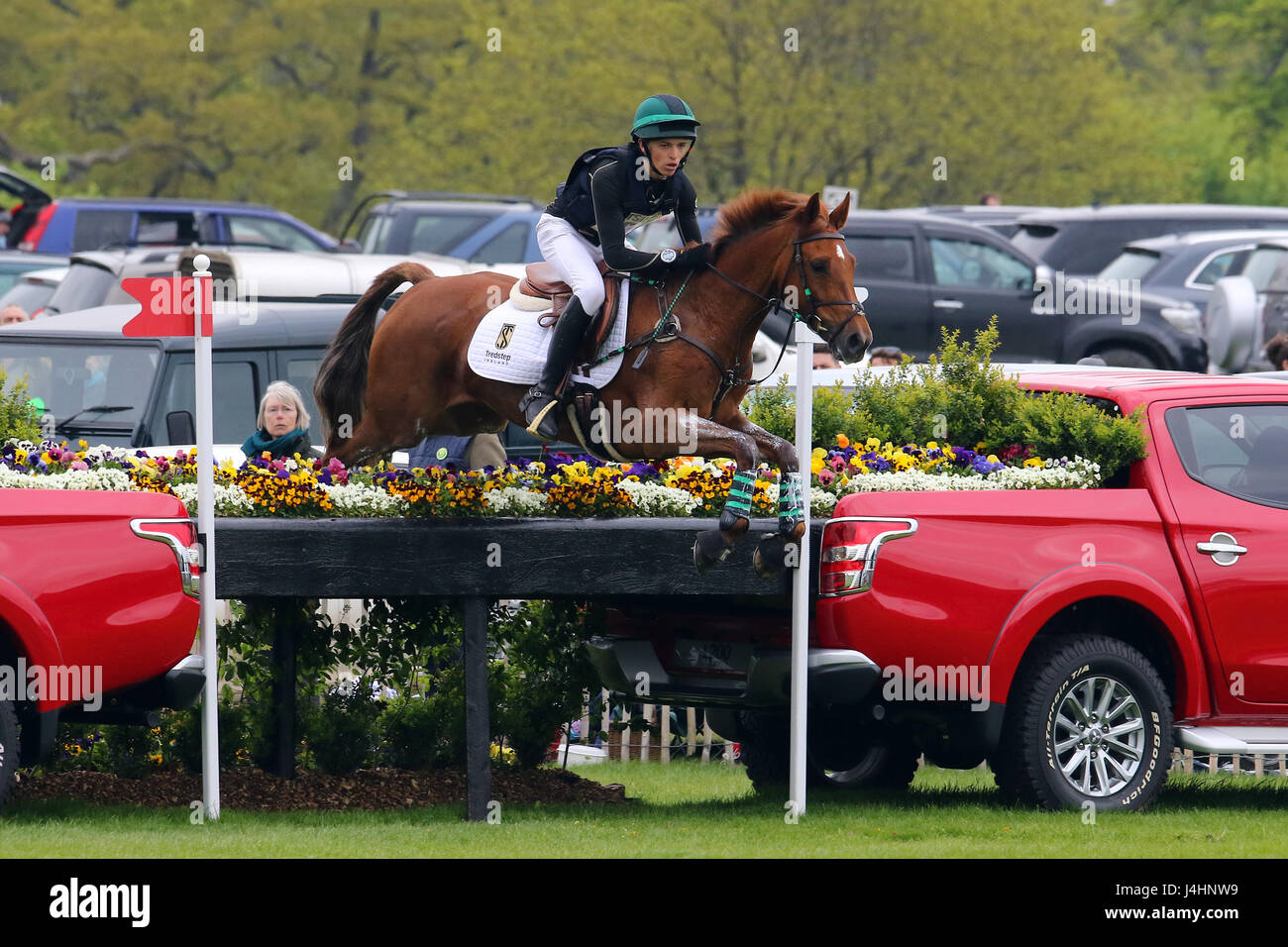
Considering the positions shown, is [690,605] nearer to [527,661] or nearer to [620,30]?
[527,661]

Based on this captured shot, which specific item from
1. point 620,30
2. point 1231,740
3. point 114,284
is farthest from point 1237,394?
point 620,30

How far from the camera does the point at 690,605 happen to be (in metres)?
9.21

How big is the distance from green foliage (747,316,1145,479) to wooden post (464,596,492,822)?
2159 millimetres

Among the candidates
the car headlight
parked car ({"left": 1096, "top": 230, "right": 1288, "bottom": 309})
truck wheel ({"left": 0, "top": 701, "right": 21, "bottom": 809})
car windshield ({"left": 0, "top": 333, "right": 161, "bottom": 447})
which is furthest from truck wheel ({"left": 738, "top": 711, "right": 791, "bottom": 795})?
parked car ({"left": 1096, "top": 230, "right": 1288, "bottom": 309})

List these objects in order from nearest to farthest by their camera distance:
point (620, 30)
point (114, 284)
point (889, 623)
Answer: point (889, 623)
point (114, 284)
point (620, 30)

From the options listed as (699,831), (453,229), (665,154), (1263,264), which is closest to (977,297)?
(1263,264)

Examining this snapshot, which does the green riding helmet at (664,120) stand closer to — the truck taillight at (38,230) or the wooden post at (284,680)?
the wooden post at (284,680)

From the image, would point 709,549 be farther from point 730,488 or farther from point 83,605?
point 83,605

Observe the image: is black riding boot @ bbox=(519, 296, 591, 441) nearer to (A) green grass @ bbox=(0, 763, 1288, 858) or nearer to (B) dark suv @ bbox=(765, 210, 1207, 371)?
(A) green grass @ bbox=(0, 763, 1288, 858)

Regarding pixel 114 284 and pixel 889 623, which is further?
pixel 114 284

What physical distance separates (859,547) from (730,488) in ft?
2.29

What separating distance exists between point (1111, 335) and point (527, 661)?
13.1m

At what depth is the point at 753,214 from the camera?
9.16m

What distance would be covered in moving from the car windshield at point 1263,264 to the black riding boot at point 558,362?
519 inches
